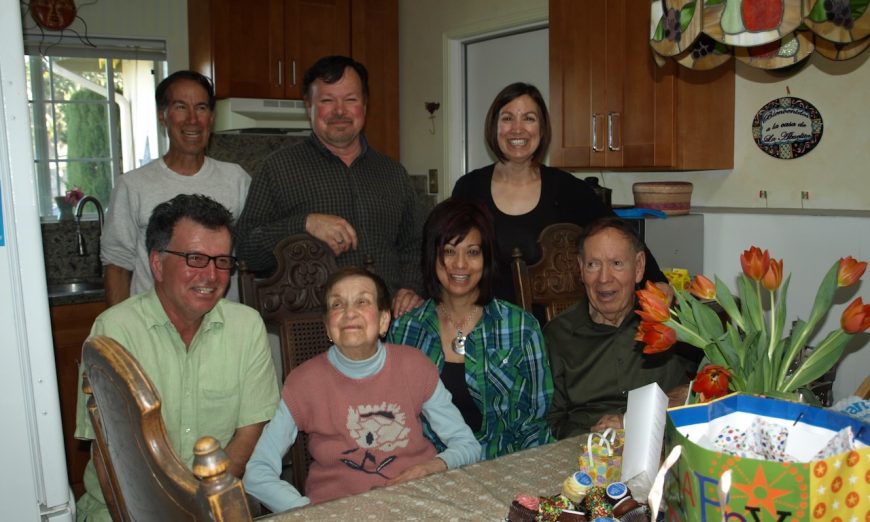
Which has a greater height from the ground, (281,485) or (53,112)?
(53,112)

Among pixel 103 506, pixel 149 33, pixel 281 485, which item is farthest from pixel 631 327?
pixel 149 33

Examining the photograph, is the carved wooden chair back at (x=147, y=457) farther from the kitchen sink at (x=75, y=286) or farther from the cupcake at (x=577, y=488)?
the kitchen sink at (x=75, y=286)

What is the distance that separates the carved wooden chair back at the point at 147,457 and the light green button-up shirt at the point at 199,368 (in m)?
0.60

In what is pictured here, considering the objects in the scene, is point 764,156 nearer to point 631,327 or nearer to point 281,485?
A: point 631,327

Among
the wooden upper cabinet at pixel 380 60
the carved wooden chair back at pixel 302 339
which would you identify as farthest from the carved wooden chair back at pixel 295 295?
the wooden upper cabinet at pixel 380 60

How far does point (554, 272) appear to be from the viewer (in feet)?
7.35

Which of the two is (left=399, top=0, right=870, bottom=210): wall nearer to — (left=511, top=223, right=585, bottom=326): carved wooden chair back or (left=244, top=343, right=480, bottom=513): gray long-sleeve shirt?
(left=511, top=223, right=585, bottom=326): carved wooden chair back

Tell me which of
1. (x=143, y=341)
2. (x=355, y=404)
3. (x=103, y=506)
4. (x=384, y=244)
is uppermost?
(x=384, y=244)

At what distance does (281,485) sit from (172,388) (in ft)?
1.11

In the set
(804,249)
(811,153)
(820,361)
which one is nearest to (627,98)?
(811,153)

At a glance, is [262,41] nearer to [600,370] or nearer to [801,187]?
[801,187]

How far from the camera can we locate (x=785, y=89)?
3209mm

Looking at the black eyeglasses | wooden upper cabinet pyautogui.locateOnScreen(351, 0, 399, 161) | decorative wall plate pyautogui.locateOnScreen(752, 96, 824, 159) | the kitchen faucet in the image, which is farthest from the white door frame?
the black eyeglasses

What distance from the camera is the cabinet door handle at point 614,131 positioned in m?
3.46
